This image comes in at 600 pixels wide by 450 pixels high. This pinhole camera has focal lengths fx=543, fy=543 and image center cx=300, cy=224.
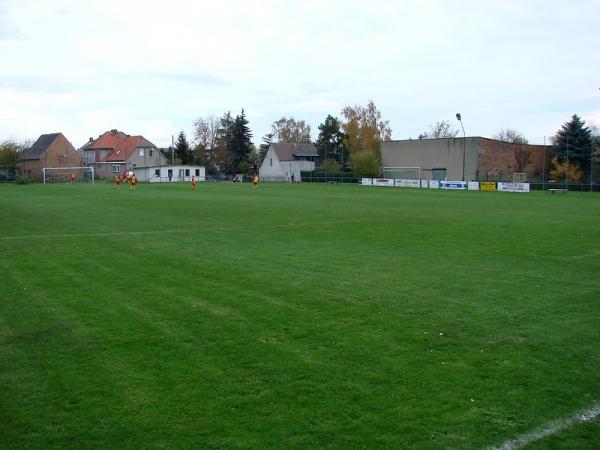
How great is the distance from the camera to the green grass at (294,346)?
4406 millimetres

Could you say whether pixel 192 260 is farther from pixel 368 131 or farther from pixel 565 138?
pixel 368 131

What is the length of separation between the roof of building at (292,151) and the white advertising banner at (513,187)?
45.2m

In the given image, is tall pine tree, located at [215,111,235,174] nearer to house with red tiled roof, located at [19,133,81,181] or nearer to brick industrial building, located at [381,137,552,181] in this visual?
house with red tiled roof, located at [19,133,81,181]

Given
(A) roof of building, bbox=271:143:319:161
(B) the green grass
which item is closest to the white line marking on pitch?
(B) the green grass

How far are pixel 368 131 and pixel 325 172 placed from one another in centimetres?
1536

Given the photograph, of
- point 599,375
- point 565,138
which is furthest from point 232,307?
point 565,138

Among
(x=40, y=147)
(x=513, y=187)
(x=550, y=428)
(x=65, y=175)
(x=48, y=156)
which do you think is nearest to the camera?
(x=550, y=428)

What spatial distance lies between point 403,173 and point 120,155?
163 ft

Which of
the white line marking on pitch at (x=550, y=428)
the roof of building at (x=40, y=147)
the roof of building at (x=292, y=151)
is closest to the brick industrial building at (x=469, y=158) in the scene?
the roof of building at (x=292, y=151)

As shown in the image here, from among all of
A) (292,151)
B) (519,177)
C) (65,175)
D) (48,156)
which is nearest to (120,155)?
(48,156)

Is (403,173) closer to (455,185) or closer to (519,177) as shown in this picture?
(519,177)

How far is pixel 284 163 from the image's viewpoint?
293 ft

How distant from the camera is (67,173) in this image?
273 feet

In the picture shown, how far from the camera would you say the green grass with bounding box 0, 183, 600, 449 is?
14.5 ft
